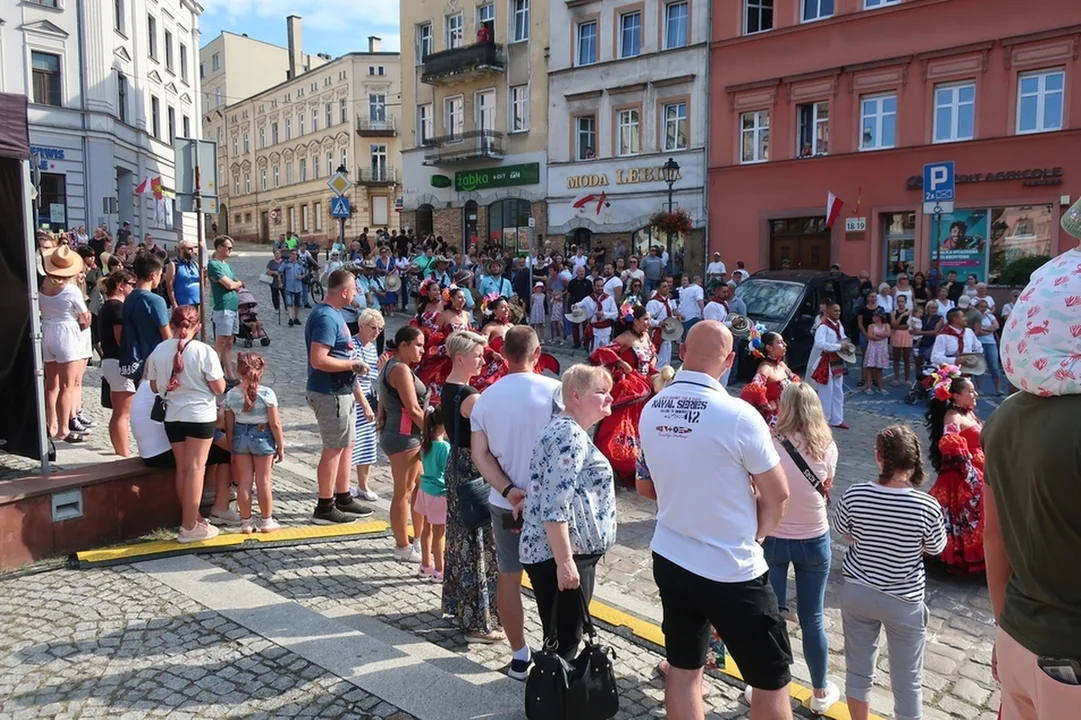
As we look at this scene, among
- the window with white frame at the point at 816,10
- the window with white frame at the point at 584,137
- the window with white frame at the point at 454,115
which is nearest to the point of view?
the window with white frame at the point at 816,10

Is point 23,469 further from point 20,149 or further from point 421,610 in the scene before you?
point 421,610

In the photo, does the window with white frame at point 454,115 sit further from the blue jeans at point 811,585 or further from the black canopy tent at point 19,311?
the blue jeans at point 811,585

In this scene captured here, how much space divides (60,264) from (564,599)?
658 centimetres

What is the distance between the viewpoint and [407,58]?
37031 mm

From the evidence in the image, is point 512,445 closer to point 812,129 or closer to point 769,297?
point 769,297

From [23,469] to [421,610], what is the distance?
4.00 metres

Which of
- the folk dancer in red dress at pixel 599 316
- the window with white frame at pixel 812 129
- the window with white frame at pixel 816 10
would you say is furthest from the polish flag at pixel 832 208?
the folk dancer in red dress at pixel 599 316

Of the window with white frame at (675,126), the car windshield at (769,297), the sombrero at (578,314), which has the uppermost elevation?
the window with white frame at (675,126)

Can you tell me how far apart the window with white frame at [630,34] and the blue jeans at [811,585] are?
26.3 m

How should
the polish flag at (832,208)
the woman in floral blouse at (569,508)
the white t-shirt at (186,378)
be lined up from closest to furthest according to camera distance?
the woman in floral blouse at (569,508)
the white t-shirt at (186,378)
the polish flag at (832,208)

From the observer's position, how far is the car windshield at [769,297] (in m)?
14.9

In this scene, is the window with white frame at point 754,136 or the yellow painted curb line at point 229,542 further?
the window with white frame at point 754,136

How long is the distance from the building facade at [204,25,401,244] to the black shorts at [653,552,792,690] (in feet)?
160

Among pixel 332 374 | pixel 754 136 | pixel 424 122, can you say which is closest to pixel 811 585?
pixel 332 374
